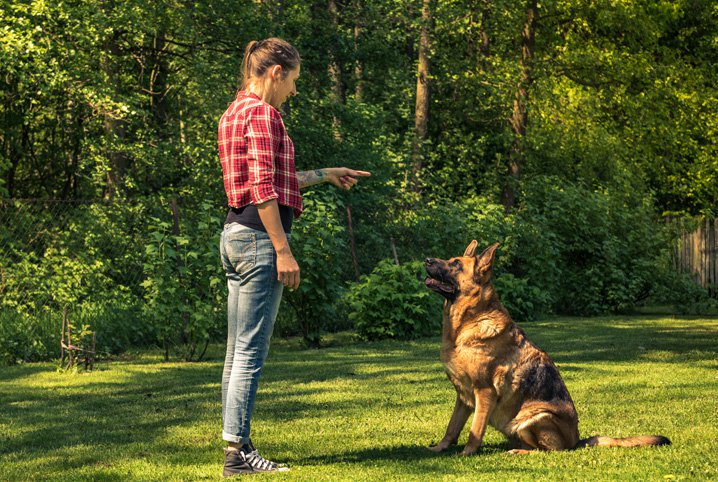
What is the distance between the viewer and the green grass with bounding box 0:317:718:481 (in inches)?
230

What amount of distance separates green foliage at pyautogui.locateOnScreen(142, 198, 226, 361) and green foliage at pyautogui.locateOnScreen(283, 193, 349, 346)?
1.29m

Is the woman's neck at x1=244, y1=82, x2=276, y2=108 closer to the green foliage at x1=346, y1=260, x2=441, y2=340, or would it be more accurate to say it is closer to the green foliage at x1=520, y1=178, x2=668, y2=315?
the green foliage at x1=346, y1=260, x2=441, y2=340

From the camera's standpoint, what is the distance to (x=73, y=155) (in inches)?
913

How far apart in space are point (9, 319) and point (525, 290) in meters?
9.44

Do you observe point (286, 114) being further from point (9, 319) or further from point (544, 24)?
point (544, 24)

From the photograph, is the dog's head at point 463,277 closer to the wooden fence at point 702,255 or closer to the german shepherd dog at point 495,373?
the german shepherd dog at point 495,373

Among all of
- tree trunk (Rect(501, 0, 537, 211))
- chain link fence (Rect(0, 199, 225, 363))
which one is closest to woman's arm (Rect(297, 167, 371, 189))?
chain link fence (Rect(0, 199, 225, 363))

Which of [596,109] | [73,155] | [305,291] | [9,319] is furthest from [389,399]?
[596,109]

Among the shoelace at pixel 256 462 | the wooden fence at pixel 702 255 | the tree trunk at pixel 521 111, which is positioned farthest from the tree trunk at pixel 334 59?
the shoelace at pixel 256 462

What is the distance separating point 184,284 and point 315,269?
6.63 feet

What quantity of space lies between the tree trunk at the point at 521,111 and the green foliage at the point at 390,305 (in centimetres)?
1390

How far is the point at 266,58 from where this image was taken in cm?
539

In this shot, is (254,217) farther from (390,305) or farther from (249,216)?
(390,305)

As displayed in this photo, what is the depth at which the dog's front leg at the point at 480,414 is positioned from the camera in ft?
20.1
